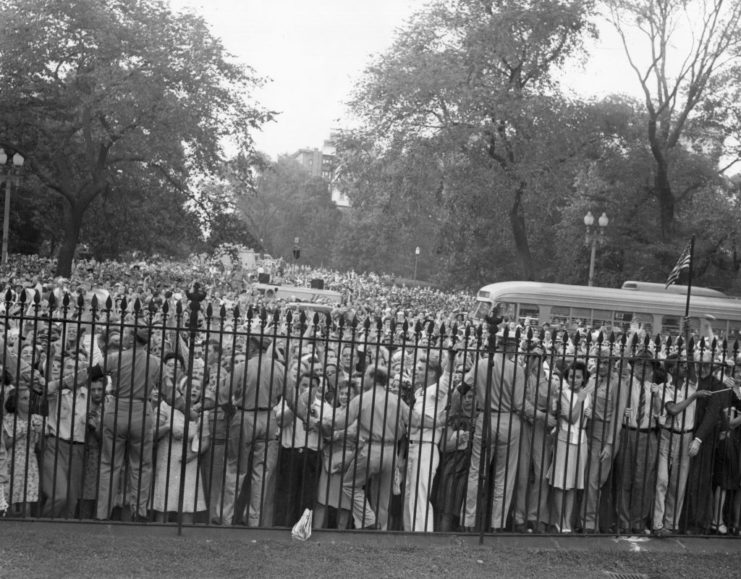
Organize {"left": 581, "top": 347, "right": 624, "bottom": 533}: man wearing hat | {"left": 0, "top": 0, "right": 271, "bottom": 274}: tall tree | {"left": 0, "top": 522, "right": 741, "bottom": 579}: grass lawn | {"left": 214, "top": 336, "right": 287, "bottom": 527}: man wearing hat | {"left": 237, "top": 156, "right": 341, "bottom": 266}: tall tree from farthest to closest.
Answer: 1. {"left": 237, "top": 156, "right": 341, "bottom": 266}: tall tree
2. {"left": 0, "top": 0, "right": 271, "bottom": 274}: tall tree
3. {"left": 581, "top": 347, "right": 624, "bottom": 533}: man wearing hat
4. {"left": 214, "top": 336, "right": 287, "bottom": 527}: man wearing hat
5. {"left": 0, "top": 522, "right": 741, "bottom": 579}: grass lawn

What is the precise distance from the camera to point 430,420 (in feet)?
24.7

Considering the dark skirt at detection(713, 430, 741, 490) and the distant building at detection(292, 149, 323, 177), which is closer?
the dark skirt at detection(713, 430, 741, 490)

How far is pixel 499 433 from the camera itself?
7.66m

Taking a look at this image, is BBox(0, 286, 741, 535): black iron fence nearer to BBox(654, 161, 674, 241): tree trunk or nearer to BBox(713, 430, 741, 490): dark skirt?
BBox(713, 430, 741, 490): dark skirt

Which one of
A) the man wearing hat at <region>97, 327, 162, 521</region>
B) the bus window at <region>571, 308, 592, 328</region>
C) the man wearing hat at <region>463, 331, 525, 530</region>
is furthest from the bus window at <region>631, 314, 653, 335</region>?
the man wearing hat at <region>97, 327, 162, 521</region>

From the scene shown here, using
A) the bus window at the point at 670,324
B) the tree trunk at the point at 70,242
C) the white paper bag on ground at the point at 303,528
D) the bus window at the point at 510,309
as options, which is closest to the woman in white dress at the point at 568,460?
the white paper bag on ground at the point at 303,528

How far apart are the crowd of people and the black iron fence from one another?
19 mm

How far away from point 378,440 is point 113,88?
25342 millimetres

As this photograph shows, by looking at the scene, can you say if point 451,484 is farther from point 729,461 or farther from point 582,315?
point 582,315

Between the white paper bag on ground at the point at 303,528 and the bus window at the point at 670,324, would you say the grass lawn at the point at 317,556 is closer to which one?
the white paper bag on ground at the point at 303,528

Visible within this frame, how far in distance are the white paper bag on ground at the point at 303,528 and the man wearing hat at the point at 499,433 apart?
138cm

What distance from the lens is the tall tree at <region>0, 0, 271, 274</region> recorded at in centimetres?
3050

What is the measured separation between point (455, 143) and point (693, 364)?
24176 millimetres

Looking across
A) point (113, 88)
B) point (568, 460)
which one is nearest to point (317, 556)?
point (568, 460)
